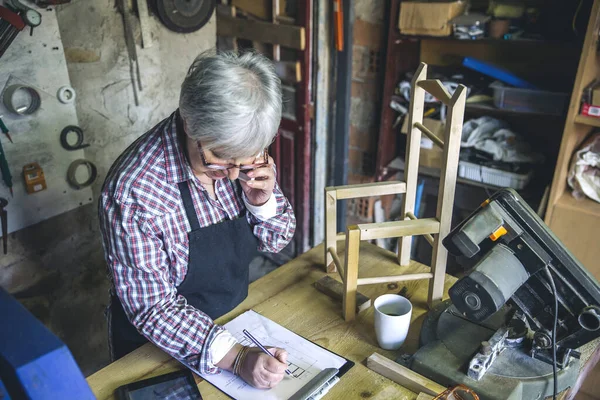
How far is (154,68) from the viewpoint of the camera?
83.9 inches

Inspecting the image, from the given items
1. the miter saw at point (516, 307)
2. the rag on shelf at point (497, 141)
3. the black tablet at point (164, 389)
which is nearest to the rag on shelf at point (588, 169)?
the rag on shelf at point (497, 141)

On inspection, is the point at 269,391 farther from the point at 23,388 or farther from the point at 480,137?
the point at 480,137

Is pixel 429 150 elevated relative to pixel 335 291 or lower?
lower

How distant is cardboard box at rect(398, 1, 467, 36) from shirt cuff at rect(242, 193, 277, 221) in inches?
59.3

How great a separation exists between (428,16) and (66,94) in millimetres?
1720

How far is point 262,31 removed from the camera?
2.74 meters

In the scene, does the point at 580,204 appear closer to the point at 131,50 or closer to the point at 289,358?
the point at 289,358

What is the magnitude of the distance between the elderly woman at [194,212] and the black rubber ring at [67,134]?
0.76 metres

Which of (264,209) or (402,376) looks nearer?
(402,376)

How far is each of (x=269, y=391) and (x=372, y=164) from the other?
85.5 inches

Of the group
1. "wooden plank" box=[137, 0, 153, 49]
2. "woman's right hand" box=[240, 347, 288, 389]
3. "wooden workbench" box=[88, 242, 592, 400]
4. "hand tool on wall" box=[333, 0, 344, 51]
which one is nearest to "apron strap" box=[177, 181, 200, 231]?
"wooden workbench" box=[88, 242, 592, 400]

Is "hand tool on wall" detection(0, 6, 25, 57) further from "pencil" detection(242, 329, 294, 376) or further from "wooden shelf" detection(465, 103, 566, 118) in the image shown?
"wooden shelf" detection(465, 103, 566, 118)

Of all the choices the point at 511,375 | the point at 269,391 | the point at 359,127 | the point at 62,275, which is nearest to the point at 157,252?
the point at 269,391

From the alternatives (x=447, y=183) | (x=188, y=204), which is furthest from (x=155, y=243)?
(x=447, y=183)
